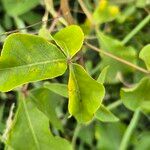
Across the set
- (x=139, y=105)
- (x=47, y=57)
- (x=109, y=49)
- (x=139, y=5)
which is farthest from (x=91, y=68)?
(x=47, y=57)

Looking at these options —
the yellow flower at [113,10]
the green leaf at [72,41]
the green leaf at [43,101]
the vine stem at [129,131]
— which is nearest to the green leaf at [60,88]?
the green leaf at [43,101]

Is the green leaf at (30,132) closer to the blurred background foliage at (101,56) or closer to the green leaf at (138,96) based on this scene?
the blurred background foliage at (101,56)

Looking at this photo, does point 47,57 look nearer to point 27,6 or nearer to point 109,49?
point 109,49

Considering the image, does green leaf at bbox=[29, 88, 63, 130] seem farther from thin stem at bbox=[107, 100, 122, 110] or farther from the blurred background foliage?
thin stem at bbox=[107, 100, 122, 110]

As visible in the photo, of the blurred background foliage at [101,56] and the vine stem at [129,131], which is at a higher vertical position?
the blurred background foliage at [101,56]

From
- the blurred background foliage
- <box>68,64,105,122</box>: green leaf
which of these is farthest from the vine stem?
<box>68,64,105,122</box>: green leaf

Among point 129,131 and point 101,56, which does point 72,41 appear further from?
point 129,131

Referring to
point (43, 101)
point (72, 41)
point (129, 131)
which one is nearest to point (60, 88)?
point (43, 101)
